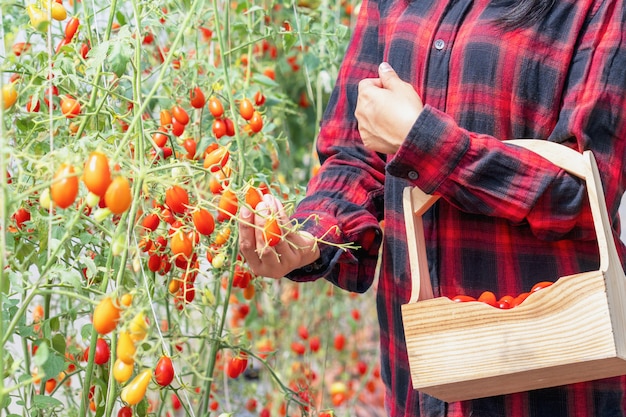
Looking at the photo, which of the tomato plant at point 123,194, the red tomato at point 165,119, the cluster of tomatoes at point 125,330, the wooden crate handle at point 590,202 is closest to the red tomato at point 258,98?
the tomato plant at point 123,194

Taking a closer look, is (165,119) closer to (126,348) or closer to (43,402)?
(43,402)

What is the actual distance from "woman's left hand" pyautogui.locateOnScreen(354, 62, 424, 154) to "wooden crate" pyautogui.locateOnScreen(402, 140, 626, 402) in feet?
0.46

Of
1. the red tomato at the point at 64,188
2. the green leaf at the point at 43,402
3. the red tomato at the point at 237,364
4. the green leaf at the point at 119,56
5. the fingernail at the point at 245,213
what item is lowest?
the red tomato at the point at 237,364

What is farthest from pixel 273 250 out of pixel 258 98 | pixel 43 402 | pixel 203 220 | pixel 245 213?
pixel 258 98

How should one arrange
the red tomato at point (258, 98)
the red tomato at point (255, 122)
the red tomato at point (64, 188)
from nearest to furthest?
the red tomato at point (64, 188), the red tomato at point (255, 122), the red tomato at point (258, 98)

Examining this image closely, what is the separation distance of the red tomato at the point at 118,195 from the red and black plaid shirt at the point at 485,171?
0.45 m

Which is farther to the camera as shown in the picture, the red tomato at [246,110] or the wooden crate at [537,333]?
the red tomato at [246,110]

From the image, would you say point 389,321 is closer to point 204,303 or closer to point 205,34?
point 204,303

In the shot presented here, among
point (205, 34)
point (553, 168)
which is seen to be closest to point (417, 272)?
point (553, 168)

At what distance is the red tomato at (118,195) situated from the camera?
66 centimetres

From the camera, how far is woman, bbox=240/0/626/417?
106 cm

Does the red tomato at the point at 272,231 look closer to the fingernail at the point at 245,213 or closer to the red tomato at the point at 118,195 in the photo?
the fingernail at the point at 245,213

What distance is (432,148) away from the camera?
1.05 m

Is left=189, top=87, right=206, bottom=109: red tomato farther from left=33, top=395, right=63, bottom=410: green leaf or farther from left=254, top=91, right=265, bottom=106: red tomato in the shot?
left=33, top=395, right=63, bottom=410: green leaf
